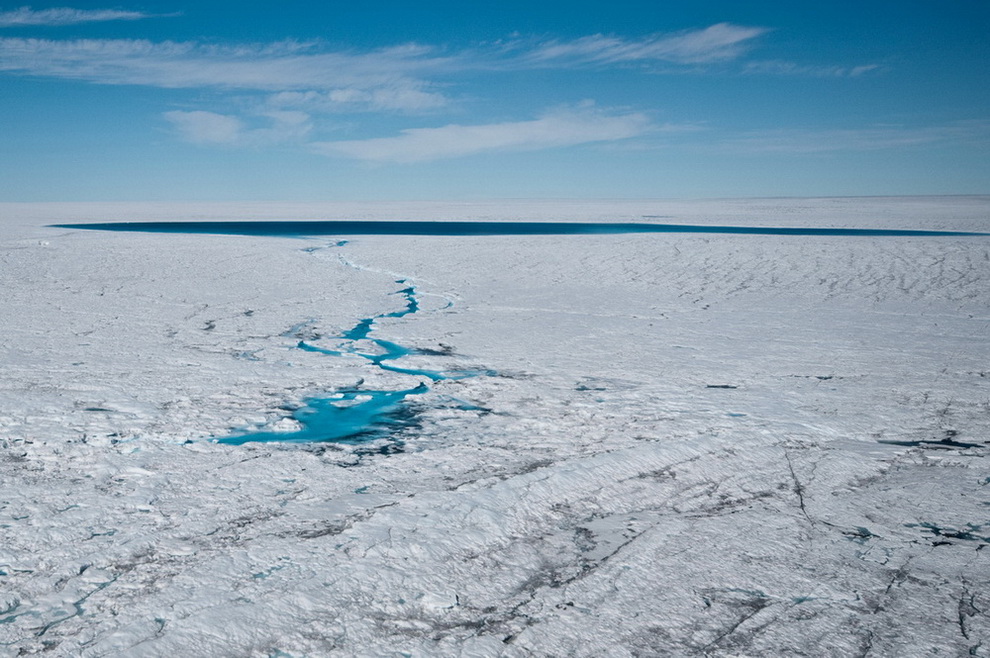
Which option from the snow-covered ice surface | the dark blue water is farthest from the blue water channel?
the dark blue water

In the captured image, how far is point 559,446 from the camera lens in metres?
3.85

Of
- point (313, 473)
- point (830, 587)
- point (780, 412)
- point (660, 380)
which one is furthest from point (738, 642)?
point (660, 380)

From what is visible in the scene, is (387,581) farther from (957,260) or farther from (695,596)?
(957,260)

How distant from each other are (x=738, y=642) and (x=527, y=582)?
71cm

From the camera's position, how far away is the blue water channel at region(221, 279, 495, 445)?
405 cm

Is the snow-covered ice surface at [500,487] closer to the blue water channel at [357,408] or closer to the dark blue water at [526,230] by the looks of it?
the blue water channel at [357,408]

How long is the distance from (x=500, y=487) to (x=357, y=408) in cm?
167

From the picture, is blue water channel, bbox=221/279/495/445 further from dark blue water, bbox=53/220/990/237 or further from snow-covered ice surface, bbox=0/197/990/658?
dark blue water, bbox=53/220/990/237

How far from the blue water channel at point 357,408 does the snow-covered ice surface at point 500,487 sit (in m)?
0.05

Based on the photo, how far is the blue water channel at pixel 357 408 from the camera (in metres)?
4.05

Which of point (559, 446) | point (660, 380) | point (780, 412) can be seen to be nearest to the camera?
point (559, 446)

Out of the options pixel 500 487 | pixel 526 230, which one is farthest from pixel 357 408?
pixel 526 230

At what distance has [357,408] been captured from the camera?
4.64 m

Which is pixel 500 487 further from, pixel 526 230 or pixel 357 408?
pixel 526 230
